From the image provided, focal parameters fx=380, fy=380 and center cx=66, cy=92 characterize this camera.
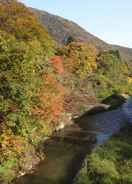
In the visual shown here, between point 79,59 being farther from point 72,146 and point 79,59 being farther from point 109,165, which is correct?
point 109,165

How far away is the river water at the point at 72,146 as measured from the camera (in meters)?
35.6

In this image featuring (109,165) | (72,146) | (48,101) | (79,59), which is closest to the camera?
(109,165)

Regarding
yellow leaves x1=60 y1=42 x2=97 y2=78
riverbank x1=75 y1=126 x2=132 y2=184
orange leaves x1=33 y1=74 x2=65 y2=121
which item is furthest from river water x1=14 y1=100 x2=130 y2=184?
yellow leaves x1=60 y1=42 x2=97 y2=78

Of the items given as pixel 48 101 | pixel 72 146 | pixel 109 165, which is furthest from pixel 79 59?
pixel 109 165

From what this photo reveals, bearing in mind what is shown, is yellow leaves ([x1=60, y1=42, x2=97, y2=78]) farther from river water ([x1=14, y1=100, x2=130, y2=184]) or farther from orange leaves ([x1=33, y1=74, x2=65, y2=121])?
orange leaves ([x1=33, y1=74, x2=65, y2=121])

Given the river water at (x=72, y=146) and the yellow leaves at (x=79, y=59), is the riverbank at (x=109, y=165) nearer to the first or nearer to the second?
the river water at (x=72, y=146)

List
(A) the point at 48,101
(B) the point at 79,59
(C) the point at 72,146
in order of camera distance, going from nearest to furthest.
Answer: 1. (A) the point at 48,101
2. (C) the point at 72,146
3. (B) the point at 79,59

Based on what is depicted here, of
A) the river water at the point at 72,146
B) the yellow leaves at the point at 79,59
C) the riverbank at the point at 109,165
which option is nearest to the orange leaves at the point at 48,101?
the river water at the point at 72,146

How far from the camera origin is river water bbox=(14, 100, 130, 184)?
35594 millimetres

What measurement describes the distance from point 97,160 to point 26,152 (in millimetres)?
7137

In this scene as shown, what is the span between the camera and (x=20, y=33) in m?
71.2

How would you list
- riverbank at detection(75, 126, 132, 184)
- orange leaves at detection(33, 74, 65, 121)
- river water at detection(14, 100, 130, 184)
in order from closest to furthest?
1. riverbank at detection(75, 126, 132, 184)
2. river water at detection(14, 100, 130, 184)
3. orange leaves at detection(33, 74, 65, 121)

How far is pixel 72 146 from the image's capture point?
47.2m

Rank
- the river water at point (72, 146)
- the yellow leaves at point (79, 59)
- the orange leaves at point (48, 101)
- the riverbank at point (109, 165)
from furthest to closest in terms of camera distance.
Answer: the yellow leaves at point (79, 59) < the orange leaves at point (48, 101) < the river water at point (72, 146) < the riverbank at point (109, 165)
